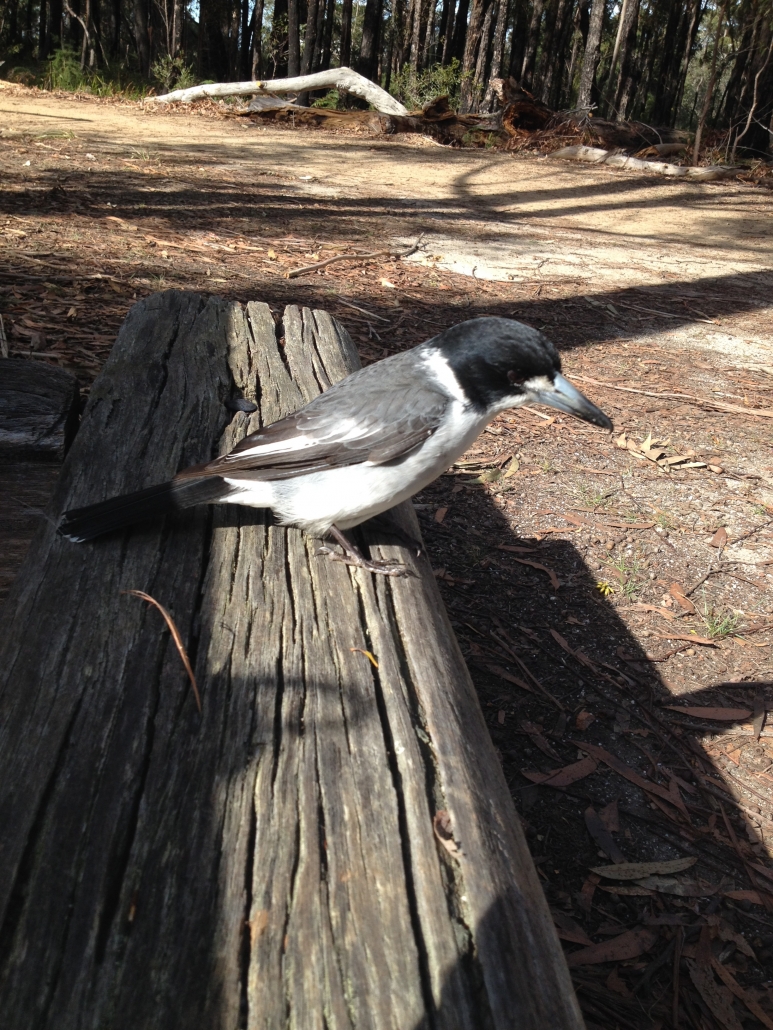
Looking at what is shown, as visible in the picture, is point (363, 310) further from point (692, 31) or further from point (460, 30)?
point (460, 30)

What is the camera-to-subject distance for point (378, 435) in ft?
8.82

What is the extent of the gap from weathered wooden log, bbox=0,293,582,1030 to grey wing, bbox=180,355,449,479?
0.93ft

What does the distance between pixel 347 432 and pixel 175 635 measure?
1.01 m

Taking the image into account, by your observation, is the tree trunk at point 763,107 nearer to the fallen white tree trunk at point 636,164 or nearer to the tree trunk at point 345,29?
the fallen white tree trunk at point 636,164

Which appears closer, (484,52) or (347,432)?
(347,432)

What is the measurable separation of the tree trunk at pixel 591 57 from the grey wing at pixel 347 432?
757 inches

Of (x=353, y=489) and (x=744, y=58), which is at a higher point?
(x=744, y=58)

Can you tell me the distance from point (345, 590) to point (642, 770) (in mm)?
1485

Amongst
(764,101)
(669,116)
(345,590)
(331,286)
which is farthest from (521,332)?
(669,116)

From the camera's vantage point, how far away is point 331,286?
7336mm

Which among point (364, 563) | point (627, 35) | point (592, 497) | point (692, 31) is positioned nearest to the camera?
point (364, 563)

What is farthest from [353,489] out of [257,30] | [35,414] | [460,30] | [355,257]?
[460,30]

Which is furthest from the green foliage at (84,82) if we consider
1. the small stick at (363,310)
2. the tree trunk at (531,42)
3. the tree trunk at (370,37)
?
the small stick at (363,310)

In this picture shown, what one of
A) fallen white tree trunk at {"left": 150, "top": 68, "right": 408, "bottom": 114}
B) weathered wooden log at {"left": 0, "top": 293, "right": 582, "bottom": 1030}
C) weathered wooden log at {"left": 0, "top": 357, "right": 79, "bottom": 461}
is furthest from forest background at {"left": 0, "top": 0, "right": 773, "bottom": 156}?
weathered wooden log at {"left": 0, "top": 293, "right": 582, "bottom": 1030}
